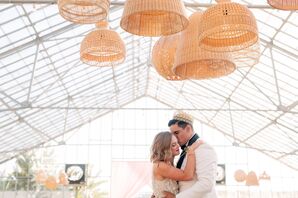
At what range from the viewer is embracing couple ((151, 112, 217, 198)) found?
213 cm

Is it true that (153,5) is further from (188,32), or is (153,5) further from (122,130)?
(122,130)

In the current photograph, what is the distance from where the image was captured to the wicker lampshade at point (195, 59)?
8.45 feet

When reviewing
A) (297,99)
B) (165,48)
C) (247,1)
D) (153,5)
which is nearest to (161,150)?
(153,5)

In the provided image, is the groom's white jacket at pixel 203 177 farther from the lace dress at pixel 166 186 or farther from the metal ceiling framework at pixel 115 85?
the metal ceiling framework at pixel 115 85

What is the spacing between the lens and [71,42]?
11.6 meters

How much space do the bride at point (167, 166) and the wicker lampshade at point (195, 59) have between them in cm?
55

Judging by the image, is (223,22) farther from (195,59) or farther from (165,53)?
(165,53)

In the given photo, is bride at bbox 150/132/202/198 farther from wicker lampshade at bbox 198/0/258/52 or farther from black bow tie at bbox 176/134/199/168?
wicker lampshade at bbox 198/0/258/52

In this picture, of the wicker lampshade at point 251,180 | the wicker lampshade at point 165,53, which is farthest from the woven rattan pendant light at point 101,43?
the wicker lampshade at point 251,180

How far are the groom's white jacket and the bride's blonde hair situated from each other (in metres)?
0.16

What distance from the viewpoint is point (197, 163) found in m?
2.16

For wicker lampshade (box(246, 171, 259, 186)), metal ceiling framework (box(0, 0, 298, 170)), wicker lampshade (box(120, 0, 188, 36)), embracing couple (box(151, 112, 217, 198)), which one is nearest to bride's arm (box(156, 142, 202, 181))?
embracing couple (box(151, 112, 217, 198))

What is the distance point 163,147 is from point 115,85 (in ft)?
49.2

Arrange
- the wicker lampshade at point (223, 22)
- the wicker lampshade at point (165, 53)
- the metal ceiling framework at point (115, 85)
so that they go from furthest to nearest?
1. the metal ceiling framework at point (115, 85)
2. the wicker lampshade at point (165, 53)
3. the wicker lampshade at point (223, 22)
